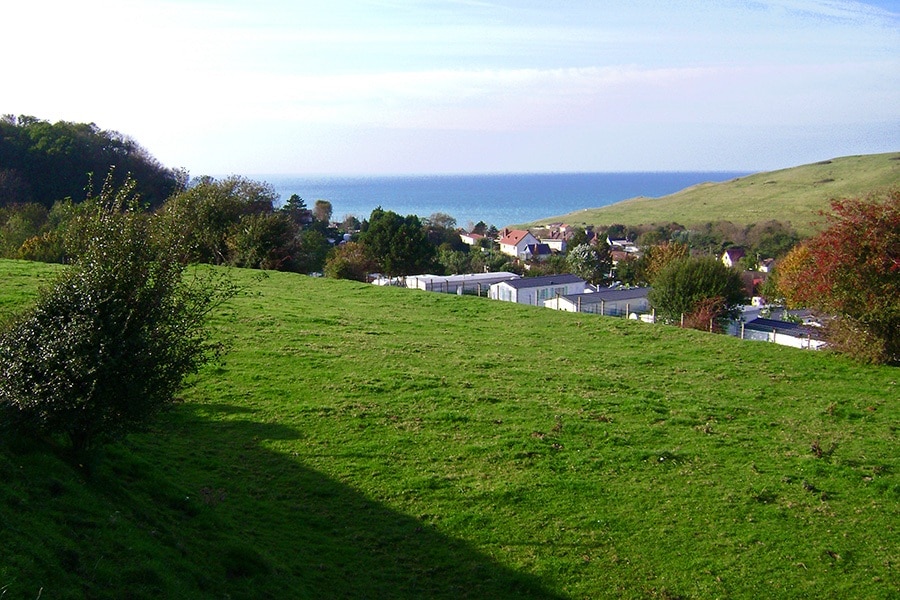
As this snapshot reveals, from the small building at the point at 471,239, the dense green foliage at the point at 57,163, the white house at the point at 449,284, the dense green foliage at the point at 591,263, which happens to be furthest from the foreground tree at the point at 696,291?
the small building at the point at 471,239

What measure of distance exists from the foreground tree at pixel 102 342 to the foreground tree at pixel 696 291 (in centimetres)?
2712

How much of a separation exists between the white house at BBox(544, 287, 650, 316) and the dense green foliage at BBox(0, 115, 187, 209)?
42605 mm

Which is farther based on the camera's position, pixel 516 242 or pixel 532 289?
pixel 516 242

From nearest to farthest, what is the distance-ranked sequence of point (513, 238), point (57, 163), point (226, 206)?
point (226, 206), point (57, 163), point (513, 238)

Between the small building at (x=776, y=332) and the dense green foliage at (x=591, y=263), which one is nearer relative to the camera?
the small building at (x=776, y=332)

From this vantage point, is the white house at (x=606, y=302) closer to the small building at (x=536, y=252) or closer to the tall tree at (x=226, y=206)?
the tall tree at (x=226, y=206)

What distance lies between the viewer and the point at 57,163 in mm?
74125

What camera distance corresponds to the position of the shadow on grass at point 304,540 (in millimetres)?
9375

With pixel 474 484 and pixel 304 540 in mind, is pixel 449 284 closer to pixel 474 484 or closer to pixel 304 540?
pixel 474 484

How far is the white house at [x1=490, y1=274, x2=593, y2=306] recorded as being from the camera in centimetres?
5128

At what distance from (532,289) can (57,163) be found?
53.0 metres

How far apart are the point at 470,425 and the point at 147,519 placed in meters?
7.64

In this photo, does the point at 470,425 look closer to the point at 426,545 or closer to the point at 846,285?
the point at 426,545

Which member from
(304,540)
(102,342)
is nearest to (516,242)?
(304,540)
